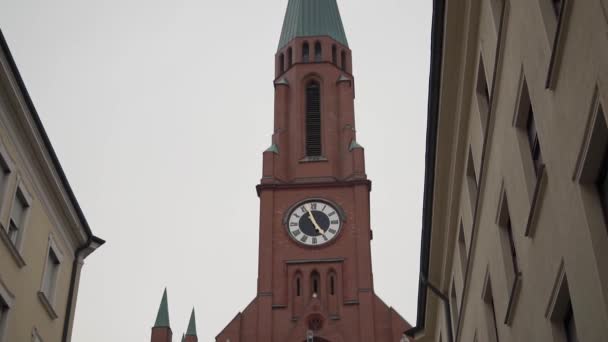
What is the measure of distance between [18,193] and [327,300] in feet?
87.7

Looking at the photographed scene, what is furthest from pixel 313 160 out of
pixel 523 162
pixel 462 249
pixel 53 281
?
pixel 523 162

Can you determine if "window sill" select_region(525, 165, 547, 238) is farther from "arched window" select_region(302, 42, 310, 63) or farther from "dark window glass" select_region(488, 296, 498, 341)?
"arched window" select_region(302, 42, 310, 63)

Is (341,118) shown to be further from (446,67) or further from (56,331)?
(446,67)

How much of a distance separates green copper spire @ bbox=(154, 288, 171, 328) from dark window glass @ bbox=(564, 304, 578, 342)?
118 ft

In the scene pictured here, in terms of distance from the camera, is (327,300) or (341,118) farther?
(341,118)

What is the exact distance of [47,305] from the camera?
21.1m

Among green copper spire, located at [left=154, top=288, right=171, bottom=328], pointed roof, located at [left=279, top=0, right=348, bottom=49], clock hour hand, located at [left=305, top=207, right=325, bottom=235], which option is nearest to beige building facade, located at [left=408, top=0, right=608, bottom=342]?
clock hour hand, located at [left=305, top=207, right=325, bottom=235]

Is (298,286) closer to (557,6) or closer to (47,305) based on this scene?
(47,305)

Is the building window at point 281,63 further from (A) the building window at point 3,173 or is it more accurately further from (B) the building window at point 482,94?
(B) the building window at point 482,94

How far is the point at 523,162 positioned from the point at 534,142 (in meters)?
0.38

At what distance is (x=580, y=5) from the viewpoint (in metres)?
9.07

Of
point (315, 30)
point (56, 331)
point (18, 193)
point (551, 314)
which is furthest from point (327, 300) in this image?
point (551, 314)

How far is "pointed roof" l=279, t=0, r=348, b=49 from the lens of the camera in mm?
56031

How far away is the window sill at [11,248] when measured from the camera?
1797 centimetres
